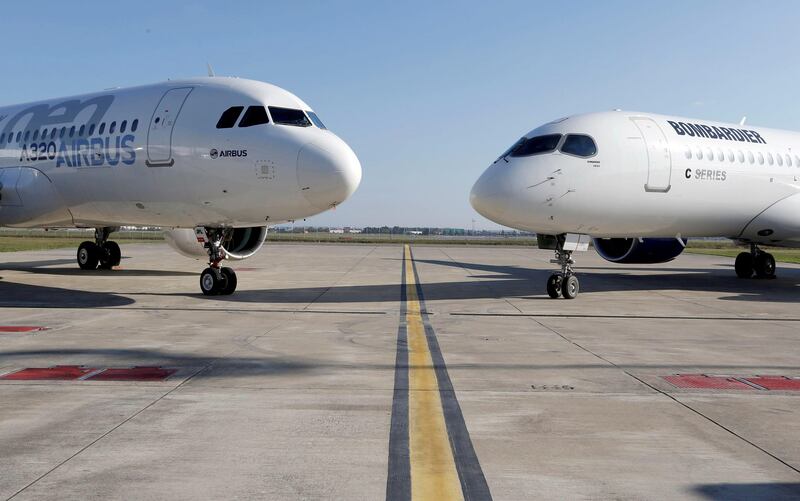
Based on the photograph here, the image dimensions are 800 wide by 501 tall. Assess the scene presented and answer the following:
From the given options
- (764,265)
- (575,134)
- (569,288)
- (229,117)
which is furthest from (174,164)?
(764,265)

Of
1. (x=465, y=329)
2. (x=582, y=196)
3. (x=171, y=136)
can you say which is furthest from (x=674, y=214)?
(x=171, y=136)

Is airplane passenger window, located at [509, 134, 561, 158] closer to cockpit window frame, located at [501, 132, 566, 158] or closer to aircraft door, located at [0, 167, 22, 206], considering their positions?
cockpit window frame, located at [501, 132, 566, 158]

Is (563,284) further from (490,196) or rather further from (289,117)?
(289,117)

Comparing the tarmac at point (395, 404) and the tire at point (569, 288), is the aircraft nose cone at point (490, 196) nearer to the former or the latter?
the tire at point (569, 288)

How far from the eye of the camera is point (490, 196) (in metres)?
14.6

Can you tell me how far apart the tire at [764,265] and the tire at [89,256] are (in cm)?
2166

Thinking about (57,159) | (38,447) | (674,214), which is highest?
(57,159)

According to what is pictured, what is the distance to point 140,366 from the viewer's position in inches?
287

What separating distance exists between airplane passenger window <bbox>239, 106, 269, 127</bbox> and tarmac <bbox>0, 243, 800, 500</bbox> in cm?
362

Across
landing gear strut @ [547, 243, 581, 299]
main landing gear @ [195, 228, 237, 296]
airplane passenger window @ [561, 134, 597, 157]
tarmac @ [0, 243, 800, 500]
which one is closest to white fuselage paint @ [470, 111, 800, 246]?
airplane passenger window @ [561, 134, 597, 157]

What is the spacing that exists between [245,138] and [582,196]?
698cm

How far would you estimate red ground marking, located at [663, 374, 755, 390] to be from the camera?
262 inches

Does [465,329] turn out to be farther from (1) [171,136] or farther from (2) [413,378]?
(1) [171,136]

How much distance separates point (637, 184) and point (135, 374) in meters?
11.9
